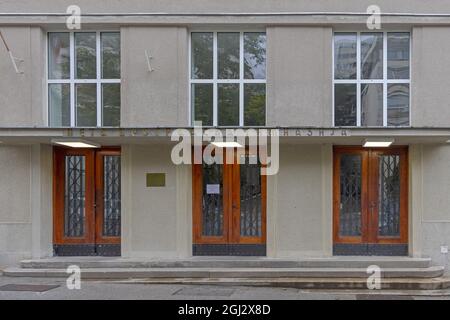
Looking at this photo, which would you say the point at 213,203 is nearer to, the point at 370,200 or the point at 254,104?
the point at 254,104

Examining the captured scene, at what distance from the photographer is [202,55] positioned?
1103 centimetres

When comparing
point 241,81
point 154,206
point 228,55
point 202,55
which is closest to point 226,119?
point 241,81

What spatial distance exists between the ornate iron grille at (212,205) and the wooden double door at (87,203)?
6.55 ft

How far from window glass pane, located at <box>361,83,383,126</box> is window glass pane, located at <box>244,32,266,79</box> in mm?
2409

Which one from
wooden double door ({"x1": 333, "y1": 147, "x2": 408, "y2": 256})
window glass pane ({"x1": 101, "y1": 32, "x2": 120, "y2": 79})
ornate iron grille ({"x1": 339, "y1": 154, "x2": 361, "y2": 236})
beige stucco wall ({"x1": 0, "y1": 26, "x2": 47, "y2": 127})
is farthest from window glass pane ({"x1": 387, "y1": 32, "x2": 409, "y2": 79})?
beige stucco wall ({"x1": 0, "y1": 26, "x2": 47, "y2": 127})

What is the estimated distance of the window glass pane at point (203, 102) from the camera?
11.0 metres

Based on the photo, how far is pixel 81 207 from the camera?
36.2 ft

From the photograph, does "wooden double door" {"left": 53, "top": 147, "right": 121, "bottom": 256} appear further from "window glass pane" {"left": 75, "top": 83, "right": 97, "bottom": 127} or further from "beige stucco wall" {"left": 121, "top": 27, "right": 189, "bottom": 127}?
"beige stucco wall" {"left": 121, "top": 27, "right": 189, "bottom": 127}

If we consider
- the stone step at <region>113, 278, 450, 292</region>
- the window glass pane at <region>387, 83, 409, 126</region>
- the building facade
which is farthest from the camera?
the window glass pane at <region>387, 83, 409, 126</region>

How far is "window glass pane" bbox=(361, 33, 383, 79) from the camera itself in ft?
35.8

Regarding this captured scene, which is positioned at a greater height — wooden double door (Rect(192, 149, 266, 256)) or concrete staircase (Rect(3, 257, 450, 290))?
wooden double door (Rect(192, 149, 266, 256))

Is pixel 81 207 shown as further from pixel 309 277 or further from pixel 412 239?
pixel 412 239

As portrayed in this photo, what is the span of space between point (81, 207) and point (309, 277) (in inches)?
212
